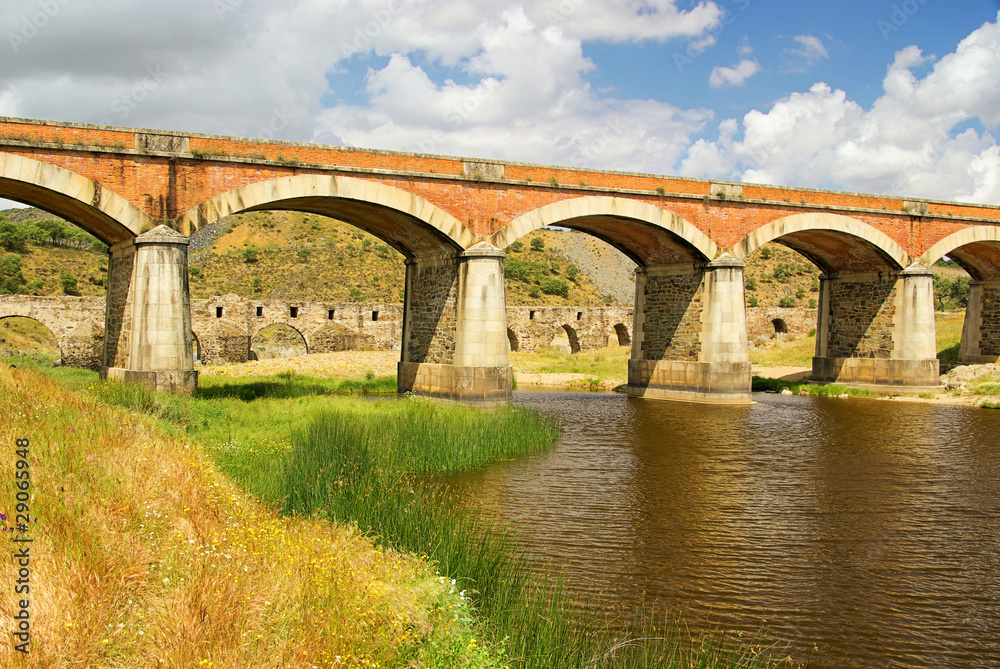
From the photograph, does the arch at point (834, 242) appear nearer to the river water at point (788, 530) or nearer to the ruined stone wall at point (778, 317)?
the river water at point (788, 530)

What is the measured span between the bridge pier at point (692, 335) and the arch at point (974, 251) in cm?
807

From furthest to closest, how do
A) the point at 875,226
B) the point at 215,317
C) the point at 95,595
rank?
the point at 215,317, the point at 875,226, the point at 95,595

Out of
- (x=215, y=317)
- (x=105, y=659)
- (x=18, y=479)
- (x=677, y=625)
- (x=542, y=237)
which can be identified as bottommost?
(x=677, y=625)

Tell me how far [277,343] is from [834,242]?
105 feet

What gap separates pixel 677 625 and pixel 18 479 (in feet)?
15.4

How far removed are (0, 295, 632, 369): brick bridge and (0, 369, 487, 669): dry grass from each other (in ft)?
84.1

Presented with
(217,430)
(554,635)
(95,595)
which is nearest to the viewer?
(95,595)

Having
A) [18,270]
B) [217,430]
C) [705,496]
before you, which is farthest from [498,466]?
[18,270]

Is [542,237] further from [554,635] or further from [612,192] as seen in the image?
[554,635]

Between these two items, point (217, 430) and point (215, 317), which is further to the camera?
point (215, 317)

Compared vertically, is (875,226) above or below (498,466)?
above

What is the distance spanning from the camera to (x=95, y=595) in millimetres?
3742

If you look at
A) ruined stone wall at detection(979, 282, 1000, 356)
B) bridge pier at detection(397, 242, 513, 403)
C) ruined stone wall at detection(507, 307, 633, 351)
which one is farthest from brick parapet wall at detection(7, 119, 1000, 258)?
ruined stone wall at detection(507, 307, 633, 351)

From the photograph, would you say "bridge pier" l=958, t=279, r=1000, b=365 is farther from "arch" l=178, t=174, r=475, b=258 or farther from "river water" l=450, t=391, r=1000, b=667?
"arch" l=178, t=174, r=475, b=258
